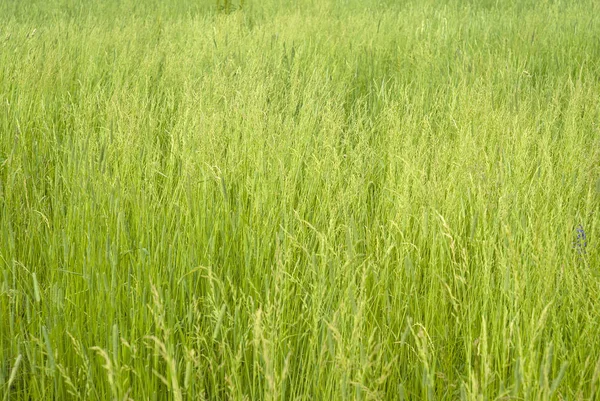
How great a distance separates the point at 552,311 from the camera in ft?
4.51

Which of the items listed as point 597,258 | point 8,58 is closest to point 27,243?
point 597,258

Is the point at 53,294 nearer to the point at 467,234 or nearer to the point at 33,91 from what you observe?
the point at 467,234

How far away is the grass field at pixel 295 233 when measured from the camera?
1.26m

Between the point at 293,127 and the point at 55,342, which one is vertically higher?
the point at 293,127

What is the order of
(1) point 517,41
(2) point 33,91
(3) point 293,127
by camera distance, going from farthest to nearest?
(1) point 517,41, (2) point 33,91, (3) point 293,127

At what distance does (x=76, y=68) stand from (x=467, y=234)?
2833 millimetres

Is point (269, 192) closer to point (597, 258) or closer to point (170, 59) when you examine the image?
point (597, 258)

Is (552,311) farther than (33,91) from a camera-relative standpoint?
No

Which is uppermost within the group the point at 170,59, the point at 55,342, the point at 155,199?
the point at 170,59

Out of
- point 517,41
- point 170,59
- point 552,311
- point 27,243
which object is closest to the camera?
point 552,311

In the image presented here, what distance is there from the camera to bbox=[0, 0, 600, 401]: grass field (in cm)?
126

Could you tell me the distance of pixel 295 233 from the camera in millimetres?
1831

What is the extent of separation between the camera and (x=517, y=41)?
432 cm

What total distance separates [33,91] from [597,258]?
259cm
